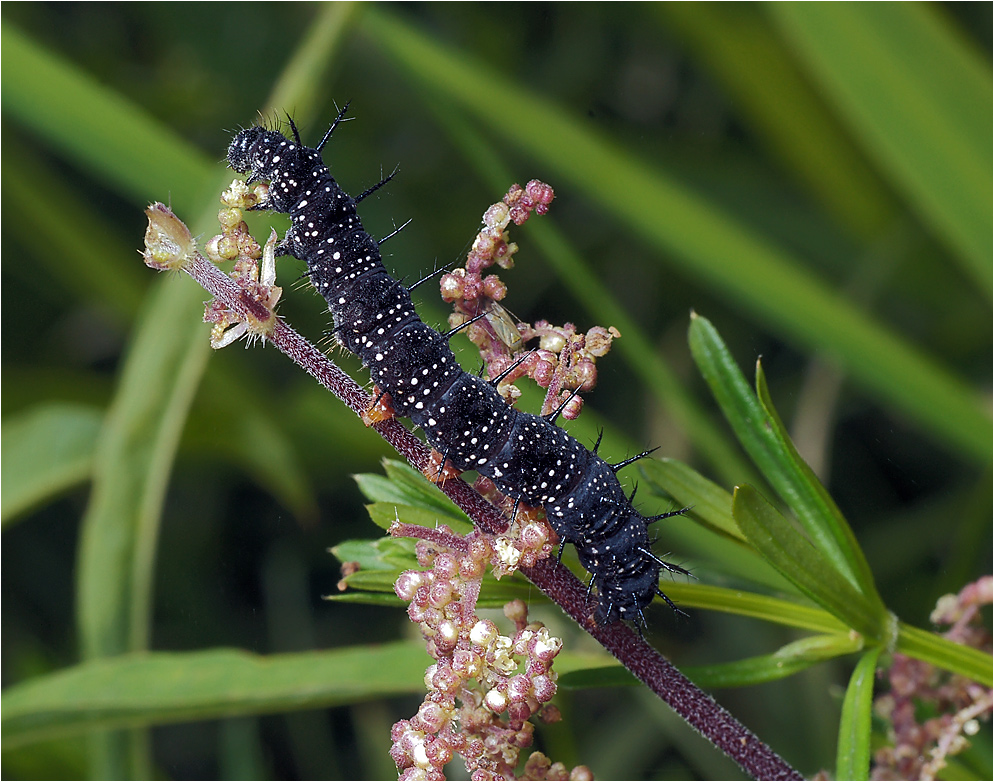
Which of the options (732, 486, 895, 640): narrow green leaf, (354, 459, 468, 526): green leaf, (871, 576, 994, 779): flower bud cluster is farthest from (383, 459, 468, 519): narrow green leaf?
(871, 576, 994, 779): flower bud cluster

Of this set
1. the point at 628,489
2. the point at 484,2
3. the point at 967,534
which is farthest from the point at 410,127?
the point at 967,534

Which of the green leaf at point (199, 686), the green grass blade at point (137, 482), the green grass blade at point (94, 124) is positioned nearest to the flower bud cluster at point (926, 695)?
the green leaf at point (199, 686)

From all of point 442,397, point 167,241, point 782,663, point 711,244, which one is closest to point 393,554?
point 442,397

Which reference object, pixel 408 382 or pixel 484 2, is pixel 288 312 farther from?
pixel 408 382

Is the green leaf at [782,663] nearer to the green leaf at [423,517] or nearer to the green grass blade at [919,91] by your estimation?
the green leaf at [423,517]

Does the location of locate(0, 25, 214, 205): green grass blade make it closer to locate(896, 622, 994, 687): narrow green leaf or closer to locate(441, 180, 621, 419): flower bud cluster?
locate(441, 180, 621, 419): flower bud cluster

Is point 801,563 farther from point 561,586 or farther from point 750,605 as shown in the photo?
point 561,586
